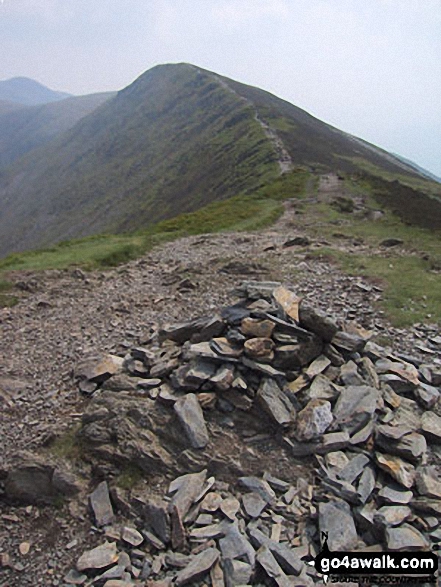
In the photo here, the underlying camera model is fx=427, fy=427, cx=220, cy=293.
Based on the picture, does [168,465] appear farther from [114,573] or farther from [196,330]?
[196,330]

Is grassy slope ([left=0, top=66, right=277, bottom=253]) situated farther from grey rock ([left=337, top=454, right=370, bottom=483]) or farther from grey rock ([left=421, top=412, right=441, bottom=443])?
grey rock ([left=337, top=454, right=370, bottom=483])

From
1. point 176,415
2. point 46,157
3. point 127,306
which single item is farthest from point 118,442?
point 46,157

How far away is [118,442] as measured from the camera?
968 centimetres

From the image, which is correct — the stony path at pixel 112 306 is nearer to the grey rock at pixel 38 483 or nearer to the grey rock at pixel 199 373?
the grey rock at pixel 38 483

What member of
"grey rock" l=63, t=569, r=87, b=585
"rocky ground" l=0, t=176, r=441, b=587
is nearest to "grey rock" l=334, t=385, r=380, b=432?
"rocky ground" l=0, t=176, r=441, b=587

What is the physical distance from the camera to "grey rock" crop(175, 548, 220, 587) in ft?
23.1

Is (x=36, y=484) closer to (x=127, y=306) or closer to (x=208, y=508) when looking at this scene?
(x=208, y=508)

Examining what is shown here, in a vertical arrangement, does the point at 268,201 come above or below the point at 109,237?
above

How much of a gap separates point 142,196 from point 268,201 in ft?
158

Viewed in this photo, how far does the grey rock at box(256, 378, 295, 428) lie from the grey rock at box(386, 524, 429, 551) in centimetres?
288

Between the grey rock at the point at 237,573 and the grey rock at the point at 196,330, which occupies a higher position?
the grey rock at the point at 196,330

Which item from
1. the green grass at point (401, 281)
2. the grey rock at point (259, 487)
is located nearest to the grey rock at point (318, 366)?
the grey rock at point (259, 487)

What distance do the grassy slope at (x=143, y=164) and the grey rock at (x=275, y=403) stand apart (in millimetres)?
54664

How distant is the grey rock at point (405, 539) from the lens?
7352 mm
